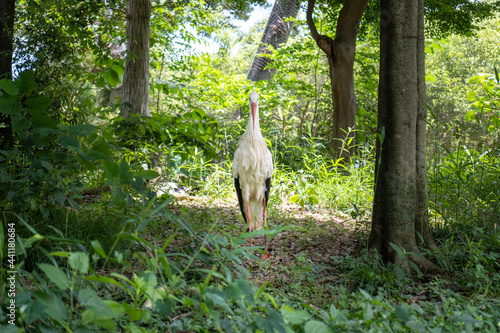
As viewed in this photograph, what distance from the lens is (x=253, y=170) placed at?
14.9ft

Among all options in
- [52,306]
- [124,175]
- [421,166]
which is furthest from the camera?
[421,166]

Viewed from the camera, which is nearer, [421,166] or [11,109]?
[11,109]

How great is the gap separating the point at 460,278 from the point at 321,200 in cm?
291

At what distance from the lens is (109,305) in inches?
56.7

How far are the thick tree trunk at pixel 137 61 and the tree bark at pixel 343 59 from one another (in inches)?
127

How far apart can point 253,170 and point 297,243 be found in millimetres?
1060

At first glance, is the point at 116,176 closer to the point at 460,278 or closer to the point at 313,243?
the point at 313,243

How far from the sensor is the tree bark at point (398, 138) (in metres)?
3.04

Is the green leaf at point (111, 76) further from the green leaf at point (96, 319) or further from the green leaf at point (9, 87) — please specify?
the green leaf at point (96, 319)

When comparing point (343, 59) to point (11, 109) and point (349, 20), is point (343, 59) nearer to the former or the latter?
point (349, 20)

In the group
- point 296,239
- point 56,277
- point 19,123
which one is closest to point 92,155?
point 19,123

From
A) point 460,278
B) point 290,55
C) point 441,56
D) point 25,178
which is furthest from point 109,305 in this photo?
point 441,56

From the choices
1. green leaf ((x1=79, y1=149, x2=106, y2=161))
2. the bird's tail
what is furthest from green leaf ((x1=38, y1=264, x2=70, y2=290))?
the bird's tail

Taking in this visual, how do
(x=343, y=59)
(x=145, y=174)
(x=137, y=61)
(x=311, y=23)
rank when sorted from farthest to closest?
(x=311, y=23) → (x=343, y=59) → (x=137, y=61) → (x=145, y=174)
